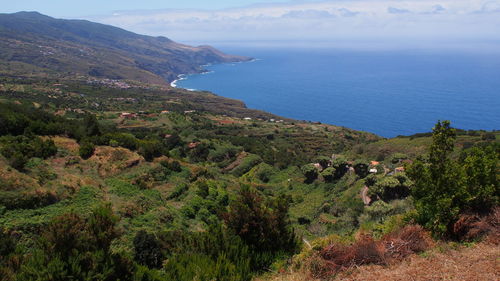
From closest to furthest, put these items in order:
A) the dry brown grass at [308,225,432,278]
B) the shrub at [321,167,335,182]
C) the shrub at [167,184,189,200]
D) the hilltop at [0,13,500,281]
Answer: the hilltop at [0,13,500,281], the dry brown grass at [308,225,432,278], the shrub at [167,184,189,200], the shrub at [321,167,335,182]

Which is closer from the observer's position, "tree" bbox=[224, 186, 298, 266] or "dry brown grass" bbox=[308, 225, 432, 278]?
"dry brown grass" bbox=[308, 225, 432, 278]

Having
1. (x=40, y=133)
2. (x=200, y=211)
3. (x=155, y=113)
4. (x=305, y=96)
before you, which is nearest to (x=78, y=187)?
(x=200, y=211)

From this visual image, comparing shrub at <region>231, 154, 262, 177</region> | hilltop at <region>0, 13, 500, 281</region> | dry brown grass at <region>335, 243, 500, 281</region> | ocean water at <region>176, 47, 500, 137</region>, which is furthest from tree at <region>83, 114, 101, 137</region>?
ocean water at <region>176, 47, 500, 137</region>

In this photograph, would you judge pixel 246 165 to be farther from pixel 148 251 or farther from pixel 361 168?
pixel 148 251

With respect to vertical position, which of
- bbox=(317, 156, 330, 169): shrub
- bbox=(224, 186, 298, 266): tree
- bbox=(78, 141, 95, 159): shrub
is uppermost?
bbox=(224, 186, 298, 266): tree

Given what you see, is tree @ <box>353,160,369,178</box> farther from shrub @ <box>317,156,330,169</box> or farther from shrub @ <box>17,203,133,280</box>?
shrub @ <box>17,203,133,280</box>

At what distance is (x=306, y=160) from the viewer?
52375mm

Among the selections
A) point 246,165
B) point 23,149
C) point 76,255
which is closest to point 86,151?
point 23,149

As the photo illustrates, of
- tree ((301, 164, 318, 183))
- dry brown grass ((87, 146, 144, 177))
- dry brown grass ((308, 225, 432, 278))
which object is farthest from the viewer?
tree ((301, 164, 318, 183))

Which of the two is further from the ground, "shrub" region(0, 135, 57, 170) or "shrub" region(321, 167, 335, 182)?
"shrub" region(0, 135, 57, 170)

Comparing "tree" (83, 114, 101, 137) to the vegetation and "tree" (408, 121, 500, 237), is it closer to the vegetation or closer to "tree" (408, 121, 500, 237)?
the vegetation

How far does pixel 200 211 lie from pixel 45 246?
13.6 meters

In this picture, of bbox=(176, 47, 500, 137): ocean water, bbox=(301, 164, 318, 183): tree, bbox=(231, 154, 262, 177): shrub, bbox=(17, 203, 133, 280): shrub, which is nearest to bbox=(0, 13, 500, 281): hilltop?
bbox=(17, 203, 133, 280): shrub

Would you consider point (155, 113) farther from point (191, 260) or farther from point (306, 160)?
point (191, 260)
